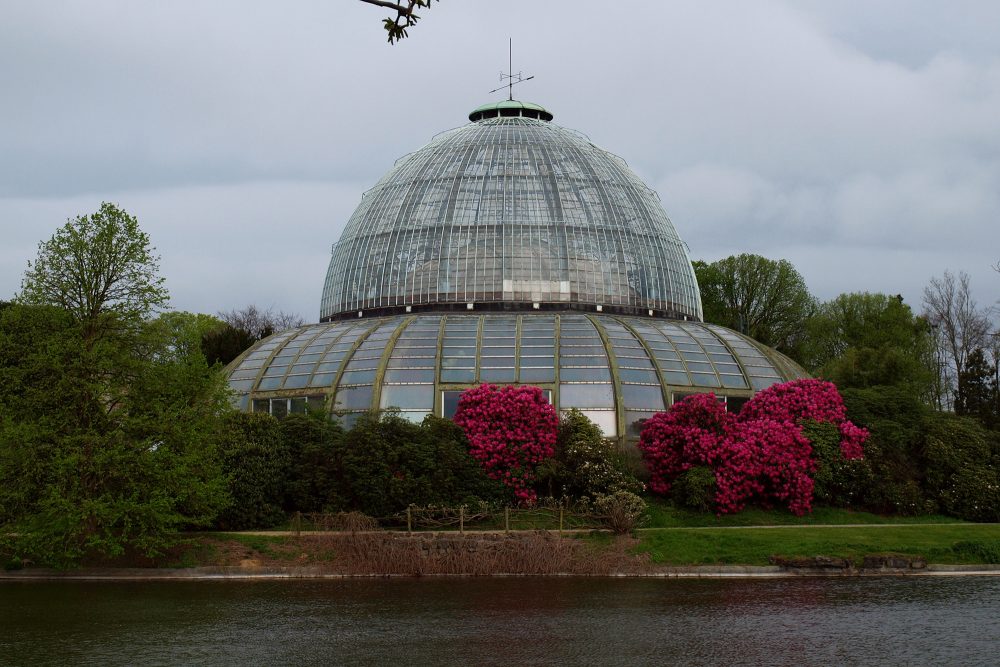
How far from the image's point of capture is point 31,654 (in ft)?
83.8

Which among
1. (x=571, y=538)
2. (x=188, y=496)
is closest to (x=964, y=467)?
(x=571, y=538)

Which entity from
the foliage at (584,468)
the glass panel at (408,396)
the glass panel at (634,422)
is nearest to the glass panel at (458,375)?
the glass panel at (408,396)

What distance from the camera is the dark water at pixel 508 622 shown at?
25156 mm

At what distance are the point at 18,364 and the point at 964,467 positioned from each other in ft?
127

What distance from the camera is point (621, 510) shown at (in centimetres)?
4138

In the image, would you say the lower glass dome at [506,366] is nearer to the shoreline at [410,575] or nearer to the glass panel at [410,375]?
the glass panel at [410,375]

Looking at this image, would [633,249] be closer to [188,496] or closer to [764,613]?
[188,496]

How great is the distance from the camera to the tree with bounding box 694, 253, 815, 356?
96.1m

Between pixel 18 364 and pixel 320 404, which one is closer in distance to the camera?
pixel 18 364

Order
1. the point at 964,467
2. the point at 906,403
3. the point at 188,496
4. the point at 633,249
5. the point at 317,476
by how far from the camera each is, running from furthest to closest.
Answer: the point at 633,249, the point at 906,403, the point at 964,467, the point at 317,476, the point at 188,496

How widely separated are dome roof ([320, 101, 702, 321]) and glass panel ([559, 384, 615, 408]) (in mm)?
9840

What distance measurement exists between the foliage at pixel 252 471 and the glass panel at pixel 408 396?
23.7ft

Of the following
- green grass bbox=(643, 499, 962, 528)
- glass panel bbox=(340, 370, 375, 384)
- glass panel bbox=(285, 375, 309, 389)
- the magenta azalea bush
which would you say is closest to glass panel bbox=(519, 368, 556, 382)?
the magenta azalea bush

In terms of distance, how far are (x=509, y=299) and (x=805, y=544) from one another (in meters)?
25.1
